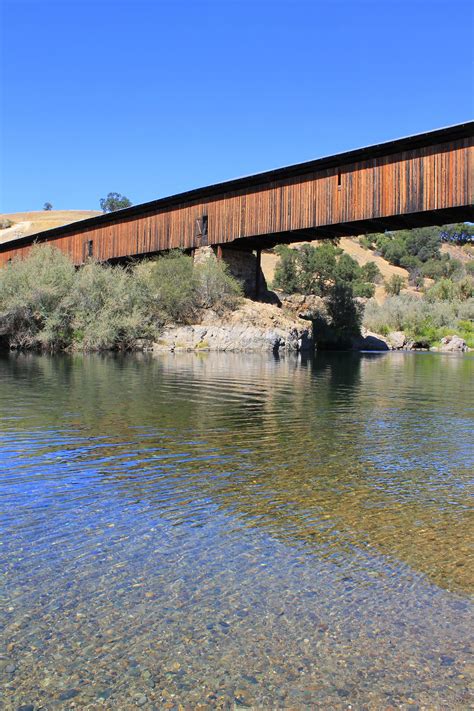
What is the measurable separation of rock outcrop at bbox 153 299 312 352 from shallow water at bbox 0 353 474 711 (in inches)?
987

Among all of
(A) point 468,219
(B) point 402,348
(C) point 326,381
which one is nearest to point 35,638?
(C) point 326,381

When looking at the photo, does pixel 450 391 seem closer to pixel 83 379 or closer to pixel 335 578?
pixel 83 379

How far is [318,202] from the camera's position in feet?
103

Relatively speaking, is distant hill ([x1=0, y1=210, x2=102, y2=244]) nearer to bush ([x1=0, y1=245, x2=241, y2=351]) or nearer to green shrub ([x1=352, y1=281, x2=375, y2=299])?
green shrub ([x1=352, y1=281, x2=375, y2=299])

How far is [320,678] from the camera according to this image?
9.89ft

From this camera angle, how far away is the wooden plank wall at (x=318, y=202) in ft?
85.3

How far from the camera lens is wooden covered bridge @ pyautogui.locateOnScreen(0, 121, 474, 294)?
26.1 meters

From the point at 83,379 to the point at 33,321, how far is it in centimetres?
1686

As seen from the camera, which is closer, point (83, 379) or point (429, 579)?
point (429, 579)

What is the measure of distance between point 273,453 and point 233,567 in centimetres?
391

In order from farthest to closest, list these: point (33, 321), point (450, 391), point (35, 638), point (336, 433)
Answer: point (33, 321)
point (450, 391)
point (336, 433)
point (35, 638)

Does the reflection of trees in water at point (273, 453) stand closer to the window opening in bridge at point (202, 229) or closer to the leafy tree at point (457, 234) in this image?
the window opening in bridge at point (202, 229)

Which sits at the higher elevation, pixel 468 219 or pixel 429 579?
pixel 468 219

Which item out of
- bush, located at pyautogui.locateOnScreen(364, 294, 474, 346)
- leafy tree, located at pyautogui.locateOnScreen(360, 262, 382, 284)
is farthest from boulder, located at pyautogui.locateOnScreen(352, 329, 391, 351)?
leafy tree, located at pyautogui.locateOnScreen(360, 262, 382, 284)
